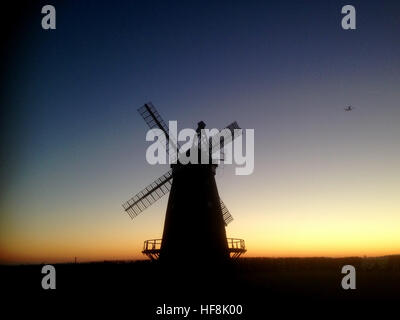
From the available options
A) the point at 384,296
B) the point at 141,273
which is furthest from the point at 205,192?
the point at 141,273

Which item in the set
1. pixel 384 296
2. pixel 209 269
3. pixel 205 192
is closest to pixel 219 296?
pixel 209 269

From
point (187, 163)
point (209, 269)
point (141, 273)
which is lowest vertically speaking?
point (141, 273)

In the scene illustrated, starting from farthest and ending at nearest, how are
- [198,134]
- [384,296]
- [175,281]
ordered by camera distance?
[384,296] → [198,134] → [175,281]

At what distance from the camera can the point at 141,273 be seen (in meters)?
32.8

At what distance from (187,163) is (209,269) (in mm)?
4994

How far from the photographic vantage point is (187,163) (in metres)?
16.9

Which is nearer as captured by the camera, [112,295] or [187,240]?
[187,240]
